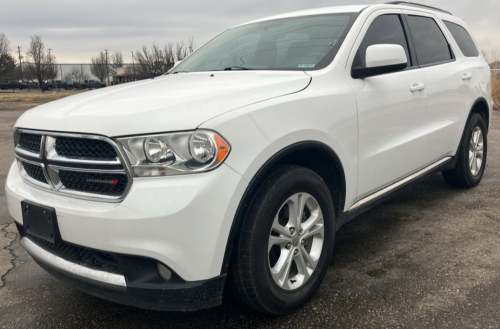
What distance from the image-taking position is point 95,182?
2045 millimetres

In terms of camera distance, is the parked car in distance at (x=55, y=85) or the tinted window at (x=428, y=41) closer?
the tinted window at (x=428, y=41)

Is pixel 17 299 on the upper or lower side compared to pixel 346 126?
lower

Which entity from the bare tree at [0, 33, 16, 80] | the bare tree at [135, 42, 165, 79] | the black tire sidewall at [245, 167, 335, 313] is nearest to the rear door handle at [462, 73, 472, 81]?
the black tire sidewall at [245, 167, 335, 313]

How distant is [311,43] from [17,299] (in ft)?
8.35

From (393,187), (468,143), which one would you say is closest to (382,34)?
(393,187)

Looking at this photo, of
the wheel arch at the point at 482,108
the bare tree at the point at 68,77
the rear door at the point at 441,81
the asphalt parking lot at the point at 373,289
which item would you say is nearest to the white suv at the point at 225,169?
the asphalt parking lot at the point at 373,289

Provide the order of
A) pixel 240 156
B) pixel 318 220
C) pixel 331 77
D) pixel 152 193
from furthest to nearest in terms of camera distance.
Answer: pixel 331 77 < pixel 318 220 < pixel 240 156 < pixel 152 193

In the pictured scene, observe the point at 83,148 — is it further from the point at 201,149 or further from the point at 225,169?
the point at 225,169

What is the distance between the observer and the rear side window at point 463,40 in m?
4.50

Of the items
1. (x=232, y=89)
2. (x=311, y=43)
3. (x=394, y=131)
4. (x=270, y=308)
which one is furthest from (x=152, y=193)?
(x=394, y=131)

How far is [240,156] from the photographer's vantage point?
6.59 feet

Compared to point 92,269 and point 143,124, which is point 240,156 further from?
point 92,269

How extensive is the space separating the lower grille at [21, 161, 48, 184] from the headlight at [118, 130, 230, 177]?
67 cm

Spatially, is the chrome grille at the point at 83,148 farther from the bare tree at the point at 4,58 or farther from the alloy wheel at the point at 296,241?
the bare tree at the point at 4,58
